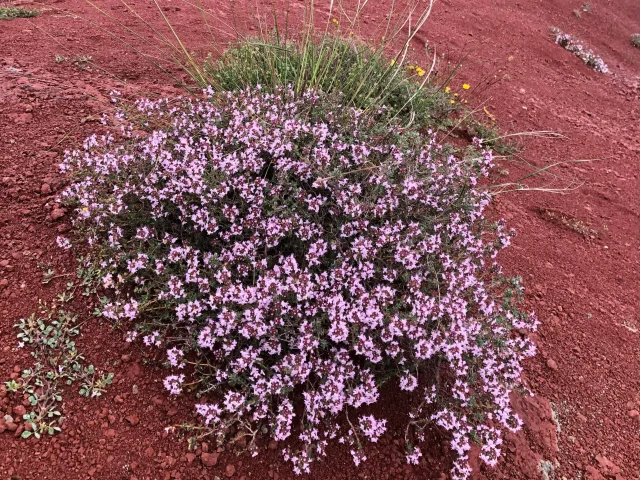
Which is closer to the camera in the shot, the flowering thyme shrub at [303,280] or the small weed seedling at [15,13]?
the flowering thyme shrub at [303,280]

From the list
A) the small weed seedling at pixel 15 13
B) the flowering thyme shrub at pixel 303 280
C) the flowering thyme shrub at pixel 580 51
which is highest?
the flowering thyme shrub at pixel 580 51

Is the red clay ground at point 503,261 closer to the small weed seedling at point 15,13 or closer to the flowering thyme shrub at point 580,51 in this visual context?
the small weed seedling at point 15,13

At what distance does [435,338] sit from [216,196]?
4.52 ft

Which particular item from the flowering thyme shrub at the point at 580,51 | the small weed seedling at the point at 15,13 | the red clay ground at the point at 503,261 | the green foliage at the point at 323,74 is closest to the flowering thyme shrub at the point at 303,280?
the red clay ground at the point at 503,261

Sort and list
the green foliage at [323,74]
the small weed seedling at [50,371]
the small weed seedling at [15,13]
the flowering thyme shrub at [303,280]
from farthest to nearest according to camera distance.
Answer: the small weed seedling at [15,13]
the green foliage at [323,74]
the flowering thyme shrub at [303,280]
the small weed seedling at [50,371]

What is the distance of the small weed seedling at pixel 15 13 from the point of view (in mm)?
4637

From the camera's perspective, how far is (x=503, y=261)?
11.4 feet

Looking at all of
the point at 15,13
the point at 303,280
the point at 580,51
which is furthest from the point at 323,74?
the point at 580,51

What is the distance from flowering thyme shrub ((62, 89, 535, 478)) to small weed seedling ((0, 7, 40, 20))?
312cm

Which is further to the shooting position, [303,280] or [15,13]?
[15,13]

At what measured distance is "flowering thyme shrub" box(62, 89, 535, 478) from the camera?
2182mm

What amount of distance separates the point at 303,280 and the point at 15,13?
15.8 feet

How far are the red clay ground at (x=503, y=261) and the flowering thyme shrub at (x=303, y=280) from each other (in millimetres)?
192

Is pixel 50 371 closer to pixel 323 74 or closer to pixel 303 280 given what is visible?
pixel 303 280
